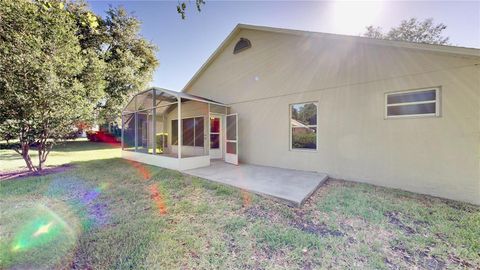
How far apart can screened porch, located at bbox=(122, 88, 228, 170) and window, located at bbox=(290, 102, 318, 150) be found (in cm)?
347

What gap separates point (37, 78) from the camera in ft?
19.7

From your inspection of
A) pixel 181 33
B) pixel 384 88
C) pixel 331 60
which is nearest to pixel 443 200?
pixel 384 88

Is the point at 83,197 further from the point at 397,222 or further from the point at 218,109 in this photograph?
the point at 397,222

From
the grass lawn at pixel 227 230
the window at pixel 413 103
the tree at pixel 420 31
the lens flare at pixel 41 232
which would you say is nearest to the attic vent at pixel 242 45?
the window at pixel 413 103

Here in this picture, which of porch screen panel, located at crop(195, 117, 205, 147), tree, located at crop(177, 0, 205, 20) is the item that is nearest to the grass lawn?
tree, located at crop(177, 0, 205, 20)

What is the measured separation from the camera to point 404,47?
4945 millimetres

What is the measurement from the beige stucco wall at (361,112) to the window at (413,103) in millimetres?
147

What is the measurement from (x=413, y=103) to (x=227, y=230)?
5725 millimetres

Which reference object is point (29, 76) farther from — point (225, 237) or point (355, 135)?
point (355, 135)

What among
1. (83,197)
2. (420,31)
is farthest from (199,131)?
(420,31)

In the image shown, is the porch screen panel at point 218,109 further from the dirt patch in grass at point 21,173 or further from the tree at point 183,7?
the dirt patch in grass at point 21,173

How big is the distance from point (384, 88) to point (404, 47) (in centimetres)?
107

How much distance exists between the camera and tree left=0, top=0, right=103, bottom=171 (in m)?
5.82

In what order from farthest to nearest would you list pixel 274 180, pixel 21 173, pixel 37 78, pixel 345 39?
pixel 21 173, pixel 37 78, pixel 345 39, pixel 274 180
